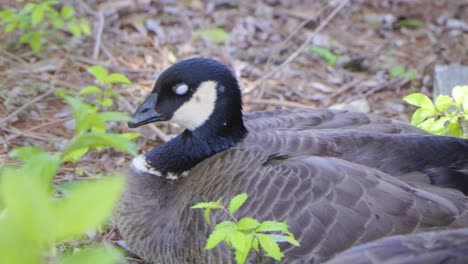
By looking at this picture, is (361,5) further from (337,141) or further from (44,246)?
(44,246)

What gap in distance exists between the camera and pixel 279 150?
3.78m

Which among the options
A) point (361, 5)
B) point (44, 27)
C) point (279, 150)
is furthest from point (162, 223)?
point (361, 5)

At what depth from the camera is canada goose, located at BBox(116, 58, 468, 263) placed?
3260 millimetres

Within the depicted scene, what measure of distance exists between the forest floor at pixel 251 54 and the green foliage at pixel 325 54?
13 mm

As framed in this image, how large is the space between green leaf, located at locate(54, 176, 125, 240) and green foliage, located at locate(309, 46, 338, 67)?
581 centimetres

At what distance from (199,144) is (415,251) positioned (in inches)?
83.3

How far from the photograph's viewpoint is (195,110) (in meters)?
4.10

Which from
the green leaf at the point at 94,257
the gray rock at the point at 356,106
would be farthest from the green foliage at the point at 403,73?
the green leaf at the point at 94,257

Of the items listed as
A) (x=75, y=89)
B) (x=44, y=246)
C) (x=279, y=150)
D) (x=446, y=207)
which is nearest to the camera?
(x=44, y=246)

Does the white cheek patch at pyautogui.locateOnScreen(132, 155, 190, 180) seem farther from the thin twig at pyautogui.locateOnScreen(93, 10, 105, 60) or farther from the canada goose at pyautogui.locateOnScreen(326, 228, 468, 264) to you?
the thin twig at pyautogui.locateOnScreen(93, 10, 105, 60)

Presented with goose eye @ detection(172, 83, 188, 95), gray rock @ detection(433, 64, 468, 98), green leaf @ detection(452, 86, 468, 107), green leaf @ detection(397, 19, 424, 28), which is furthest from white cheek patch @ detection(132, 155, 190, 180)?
green leaf @ detection(397, 19, 424, 28)

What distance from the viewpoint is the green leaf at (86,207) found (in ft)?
3.51

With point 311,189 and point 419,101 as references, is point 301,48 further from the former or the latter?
point 311,189

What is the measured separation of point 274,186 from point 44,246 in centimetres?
237
